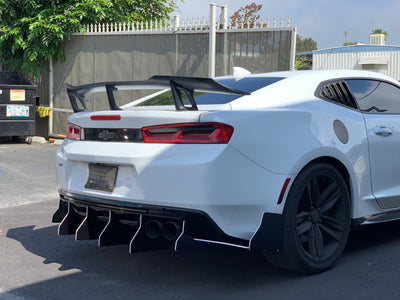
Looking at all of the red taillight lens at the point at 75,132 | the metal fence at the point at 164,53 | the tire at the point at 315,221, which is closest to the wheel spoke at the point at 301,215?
the tire at the point at 315,221

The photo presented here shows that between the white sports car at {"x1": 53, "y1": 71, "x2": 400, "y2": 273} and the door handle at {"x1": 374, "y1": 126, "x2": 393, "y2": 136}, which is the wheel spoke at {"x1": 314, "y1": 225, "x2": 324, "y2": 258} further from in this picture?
the door handle at {"x1": 374, "y1": 126, "x2": 393, "y2": 136}

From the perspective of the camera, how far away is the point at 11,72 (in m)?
14.1

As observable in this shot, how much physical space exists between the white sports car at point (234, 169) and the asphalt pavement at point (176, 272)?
232 mm

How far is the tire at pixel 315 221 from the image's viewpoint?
12.9ft

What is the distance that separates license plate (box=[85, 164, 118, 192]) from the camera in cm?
400

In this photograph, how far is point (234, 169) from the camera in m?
3.72

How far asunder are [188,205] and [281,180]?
635mm

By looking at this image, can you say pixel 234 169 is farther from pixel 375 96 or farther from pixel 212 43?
pixel 212 43

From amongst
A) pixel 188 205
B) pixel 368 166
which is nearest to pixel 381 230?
pixel 368 166

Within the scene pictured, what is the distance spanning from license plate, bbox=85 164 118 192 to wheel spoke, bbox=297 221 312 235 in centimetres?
130

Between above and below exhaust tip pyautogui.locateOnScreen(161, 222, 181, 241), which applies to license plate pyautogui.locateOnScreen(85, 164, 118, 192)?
above

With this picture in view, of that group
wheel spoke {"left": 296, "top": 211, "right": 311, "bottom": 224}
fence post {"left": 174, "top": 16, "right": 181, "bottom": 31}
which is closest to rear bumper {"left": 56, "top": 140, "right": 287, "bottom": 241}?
wheel spoke {"left": 296, "top": 211, "right": 311, "bottom": 224}

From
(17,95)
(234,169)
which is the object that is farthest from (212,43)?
(234,169)

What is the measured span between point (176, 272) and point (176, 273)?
24 millimetres
